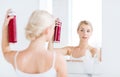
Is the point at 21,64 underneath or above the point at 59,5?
underneath

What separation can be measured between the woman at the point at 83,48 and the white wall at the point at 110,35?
0.06 m

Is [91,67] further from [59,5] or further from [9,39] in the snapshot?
[9,39]

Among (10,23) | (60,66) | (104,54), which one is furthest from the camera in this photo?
(104,54)

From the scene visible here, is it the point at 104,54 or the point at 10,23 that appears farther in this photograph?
the point at 104,54

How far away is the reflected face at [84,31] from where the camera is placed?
5.09ft

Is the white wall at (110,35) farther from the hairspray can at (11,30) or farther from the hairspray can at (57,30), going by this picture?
the hairspray can at (11,30)

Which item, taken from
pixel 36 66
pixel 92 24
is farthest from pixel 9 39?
pixel 92 24

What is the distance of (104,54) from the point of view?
1545 millimetres

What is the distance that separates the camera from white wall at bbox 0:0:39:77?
162cm

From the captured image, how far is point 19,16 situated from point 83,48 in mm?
448

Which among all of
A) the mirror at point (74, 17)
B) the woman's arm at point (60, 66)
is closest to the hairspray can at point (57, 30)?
the mirror at point (74, 17)

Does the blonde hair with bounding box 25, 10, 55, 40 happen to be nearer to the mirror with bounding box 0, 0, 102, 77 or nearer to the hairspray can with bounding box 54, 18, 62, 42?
the hairspray can with bounding box 54, 18, 62, 42

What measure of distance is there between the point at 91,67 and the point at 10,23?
552 mm

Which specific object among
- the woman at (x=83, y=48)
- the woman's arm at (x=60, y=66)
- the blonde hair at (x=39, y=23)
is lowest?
the woman's arm at (x=60, y=66)
